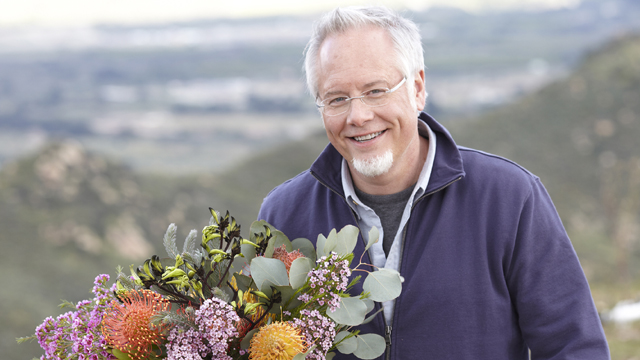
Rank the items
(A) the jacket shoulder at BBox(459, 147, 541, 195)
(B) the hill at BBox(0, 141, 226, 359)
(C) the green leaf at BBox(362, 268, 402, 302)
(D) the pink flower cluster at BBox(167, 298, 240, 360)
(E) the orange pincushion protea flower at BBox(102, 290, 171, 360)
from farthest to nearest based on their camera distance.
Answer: (B) the hill at BBox(0, 141, 226, 359)
(A) the jacket shoulder at BBox(459, 147, 541, 195)
(C) the green leaf at BBox(362, 268, 402, 302)
(E) the orange pincushion protea flower at BBox(102, 290, 171, 360)
(D) the pink flower cluster at BBox(167, 298, 240, 360)

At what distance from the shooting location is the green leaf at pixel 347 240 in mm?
1764

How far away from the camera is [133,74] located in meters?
79.1

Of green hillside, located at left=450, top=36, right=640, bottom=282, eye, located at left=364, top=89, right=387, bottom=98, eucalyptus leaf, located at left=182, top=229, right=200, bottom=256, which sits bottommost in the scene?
eucalyptus leaf, located at left=182, top=229, right=200, bottom=256

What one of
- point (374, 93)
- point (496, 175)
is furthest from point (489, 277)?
point (374, 93)

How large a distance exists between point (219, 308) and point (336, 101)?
3.50ft

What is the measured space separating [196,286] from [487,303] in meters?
1.09

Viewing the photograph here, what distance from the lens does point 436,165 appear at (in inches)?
89.6

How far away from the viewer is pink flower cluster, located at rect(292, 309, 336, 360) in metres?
1.60

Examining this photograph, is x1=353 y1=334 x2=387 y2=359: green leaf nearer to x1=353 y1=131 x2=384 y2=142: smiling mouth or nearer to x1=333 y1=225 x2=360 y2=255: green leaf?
x1=333 y1=225 x2=360 y2=255: green leaf

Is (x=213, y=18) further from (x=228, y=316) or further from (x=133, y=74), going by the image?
(x=228, y=316)

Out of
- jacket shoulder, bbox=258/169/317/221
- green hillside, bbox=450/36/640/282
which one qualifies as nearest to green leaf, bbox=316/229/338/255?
jacket shoulder, bbox=258/169/317/221

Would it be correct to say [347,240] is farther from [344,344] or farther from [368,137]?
[368,137]

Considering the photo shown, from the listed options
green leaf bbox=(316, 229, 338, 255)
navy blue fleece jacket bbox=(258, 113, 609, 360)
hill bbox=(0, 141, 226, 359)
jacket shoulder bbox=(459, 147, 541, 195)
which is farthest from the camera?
hill bbox=(0, 141, 226, 359)

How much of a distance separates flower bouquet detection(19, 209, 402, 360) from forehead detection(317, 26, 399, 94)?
0.68 metres
